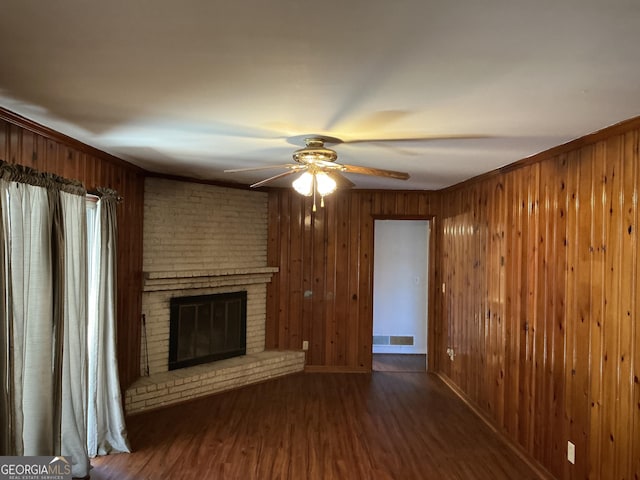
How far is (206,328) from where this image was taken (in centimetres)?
488

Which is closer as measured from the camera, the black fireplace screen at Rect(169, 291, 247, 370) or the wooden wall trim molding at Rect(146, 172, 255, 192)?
the wooden wall trim molding at Rect(146, 172, 255, 192)

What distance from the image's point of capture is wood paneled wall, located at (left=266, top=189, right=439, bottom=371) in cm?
553

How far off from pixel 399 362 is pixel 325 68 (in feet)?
16.9

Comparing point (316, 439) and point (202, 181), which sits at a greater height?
point (202, 181)

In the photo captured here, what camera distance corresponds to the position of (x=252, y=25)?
4.38 feet

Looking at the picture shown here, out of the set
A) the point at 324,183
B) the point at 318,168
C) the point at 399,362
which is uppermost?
the point at 318,168

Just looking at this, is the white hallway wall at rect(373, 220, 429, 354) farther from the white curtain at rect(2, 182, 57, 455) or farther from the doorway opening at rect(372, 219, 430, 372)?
the white curtain at rect(2, 182, 57, 455)

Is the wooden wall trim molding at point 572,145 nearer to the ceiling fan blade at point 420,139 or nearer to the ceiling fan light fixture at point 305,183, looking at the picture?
the ceiling fan blade at point 420,139

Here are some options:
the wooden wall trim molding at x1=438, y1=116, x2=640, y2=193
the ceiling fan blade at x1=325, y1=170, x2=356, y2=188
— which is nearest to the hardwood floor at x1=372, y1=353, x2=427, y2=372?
the wooden wall trim molding at x1=438, y1=116, x2=640, y2=193

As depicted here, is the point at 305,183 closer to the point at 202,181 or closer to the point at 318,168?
the point at 318,168

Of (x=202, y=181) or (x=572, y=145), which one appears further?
(x=202, y=181)

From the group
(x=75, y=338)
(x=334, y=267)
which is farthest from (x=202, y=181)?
(x=75, y=338)

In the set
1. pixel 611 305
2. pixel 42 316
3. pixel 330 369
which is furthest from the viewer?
pixel 330 369

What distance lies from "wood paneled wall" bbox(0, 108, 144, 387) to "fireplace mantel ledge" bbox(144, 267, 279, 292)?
0.52ft
